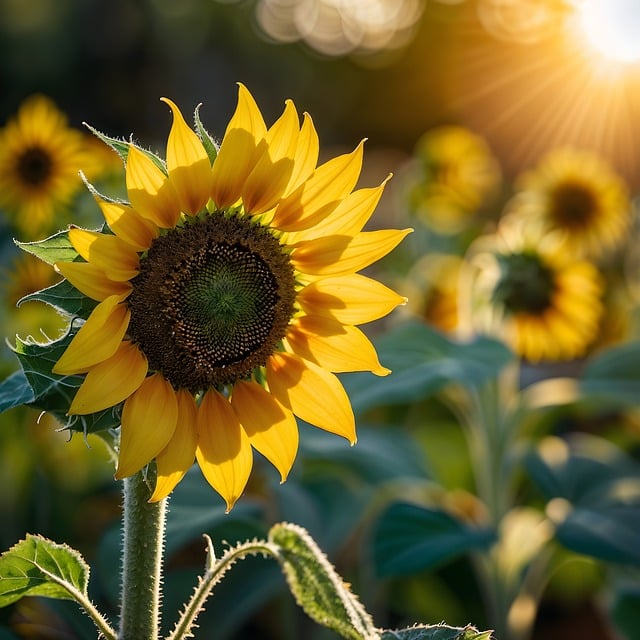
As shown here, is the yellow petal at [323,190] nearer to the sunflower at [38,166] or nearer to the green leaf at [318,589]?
the green leaf at [318,589]

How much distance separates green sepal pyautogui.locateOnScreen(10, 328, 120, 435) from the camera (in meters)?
0.80

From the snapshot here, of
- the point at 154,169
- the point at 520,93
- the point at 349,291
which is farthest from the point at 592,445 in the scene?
the point at 520,93

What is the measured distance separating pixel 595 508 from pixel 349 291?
98cm

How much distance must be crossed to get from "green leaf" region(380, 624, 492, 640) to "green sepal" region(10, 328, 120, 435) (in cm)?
32

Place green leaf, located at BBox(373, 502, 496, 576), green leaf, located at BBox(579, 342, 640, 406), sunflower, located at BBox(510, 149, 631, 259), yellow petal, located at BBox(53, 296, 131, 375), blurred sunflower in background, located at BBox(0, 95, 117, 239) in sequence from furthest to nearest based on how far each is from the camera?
sunflower, located at BBox(510, 149, 631, 259), blurred sunflower in background, located at BBox(0, 95, 117, 239), green leaf, located at BBox(579, 342, 640, 406), green leaf, located at BBox(373, 502, 496, 576), yellow petal, located at BBox(53, 296, 131, 375)

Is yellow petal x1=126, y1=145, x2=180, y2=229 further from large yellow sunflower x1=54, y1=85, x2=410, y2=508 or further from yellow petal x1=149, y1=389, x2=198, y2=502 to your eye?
yellow petal x1=149, y1=389, x2=198, y2=502

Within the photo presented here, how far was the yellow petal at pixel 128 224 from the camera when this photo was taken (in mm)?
800

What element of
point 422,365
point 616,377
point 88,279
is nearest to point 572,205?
point 616,377

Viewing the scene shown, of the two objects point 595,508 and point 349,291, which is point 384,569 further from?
point 349,291

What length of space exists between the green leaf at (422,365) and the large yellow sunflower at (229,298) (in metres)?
0.69

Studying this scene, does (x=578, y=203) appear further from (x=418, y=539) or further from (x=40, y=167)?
(x=40, y=167)

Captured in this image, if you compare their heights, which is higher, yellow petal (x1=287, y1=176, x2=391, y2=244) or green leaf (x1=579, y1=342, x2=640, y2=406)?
green leaf (x1=579, y1=342, x2=640, y2=406)

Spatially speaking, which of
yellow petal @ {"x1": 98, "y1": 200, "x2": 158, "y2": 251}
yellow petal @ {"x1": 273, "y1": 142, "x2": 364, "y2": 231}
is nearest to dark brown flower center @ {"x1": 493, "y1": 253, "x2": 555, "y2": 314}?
yellow petal @ {"x1": 273, "y1": 142, "x2": 364, "y2": 231}

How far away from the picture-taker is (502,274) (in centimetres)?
195
